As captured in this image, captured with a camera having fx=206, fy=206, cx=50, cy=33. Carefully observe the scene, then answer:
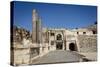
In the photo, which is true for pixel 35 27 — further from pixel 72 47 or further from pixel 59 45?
pixel 72 47

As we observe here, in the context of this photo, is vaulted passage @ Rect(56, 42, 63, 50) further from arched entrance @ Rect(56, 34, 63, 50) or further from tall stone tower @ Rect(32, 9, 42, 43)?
tall stone tower @ Rect(32, 9, 42, 43)

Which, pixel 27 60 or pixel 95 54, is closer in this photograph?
pixel 27 60

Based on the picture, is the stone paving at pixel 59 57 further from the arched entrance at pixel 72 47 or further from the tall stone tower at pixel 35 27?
the tall stone tower at pixel 35 27

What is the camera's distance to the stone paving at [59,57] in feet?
9.33

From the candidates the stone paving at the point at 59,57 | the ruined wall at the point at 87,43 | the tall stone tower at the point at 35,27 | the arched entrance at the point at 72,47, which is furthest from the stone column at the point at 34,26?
the ruined wall at the point at 87,43

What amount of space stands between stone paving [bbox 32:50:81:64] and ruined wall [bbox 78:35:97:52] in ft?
0.51

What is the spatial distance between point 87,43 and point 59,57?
51 cm

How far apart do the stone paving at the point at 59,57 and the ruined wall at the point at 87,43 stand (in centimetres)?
16

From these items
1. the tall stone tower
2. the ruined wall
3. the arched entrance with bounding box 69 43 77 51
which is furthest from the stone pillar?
the ruined wall

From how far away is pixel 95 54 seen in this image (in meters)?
3.20
